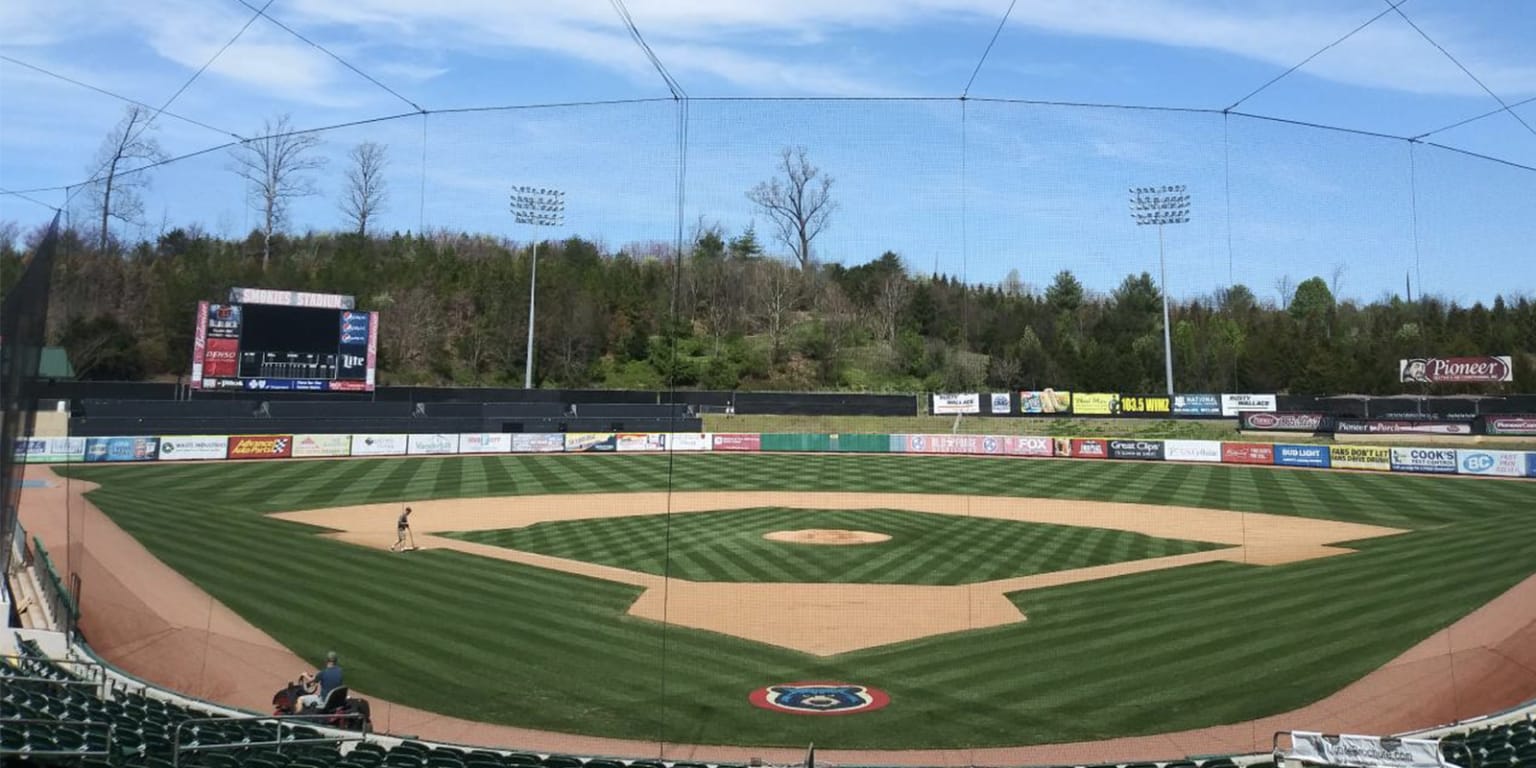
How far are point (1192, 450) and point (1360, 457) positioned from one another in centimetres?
651

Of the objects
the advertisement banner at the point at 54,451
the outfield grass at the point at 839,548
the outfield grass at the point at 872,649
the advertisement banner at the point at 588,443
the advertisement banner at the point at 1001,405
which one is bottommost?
the outfield grass at the point at 872,649

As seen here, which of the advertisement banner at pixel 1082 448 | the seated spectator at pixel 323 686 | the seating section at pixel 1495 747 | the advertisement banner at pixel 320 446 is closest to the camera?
the seating section at pixel 1495 747

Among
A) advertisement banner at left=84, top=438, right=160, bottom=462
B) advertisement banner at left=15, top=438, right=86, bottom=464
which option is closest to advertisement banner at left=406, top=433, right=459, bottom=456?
advertisement banner at left=84, top=438, right=160, bottom=462

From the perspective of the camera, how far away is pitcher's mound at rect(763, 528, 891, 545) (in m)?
23.7

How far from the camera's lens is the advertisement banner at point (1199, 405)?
133 feet

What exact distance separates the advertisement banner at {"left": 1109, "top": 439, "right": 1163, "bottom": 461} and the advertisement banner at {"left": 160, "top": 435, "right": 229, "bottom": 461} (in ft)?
127

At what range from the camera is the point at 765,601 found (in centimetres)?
1734

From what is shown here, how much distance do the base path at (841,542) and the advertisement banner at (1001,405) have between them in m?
8.36

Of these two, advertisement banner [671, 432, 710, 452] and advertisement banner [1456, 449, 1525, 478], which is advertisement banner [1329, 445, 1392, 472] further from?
advertisement banner [671, 432, 710, 452]

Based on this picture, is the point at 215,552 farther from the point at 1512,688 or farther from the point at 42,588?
the point at 1512,688

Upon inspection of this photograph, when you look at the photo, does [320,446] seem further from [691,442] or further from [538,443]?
[691,442]

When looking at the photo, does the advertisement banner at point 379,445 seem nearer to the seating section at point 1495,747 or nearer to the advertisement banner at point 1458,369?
the seating section at point 1495,747

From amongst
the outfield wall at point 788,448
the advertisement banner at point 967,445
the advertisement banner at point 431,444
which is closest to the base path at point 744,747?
the outfield wall at point 788,448

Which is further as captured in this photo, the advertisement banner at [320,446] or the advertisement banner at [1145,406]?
the advertisement banner at [320,446]
